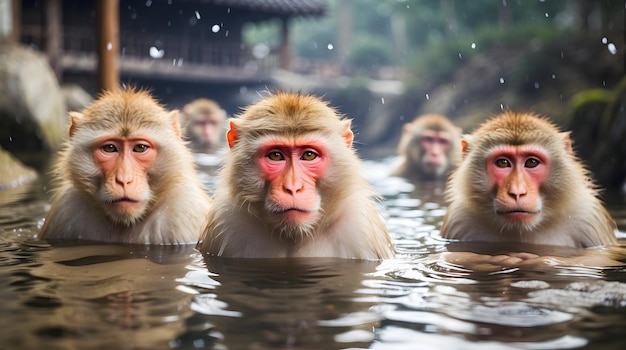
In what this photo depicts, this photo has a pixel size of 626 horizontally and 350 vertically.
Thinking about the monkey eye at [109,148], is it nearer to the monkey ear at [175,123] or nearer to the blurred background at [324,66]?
the monkey ear at [175,123]

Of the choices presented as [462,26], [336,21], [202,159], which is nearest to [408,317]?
[202,159]

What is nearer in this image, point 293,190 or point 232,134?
point 293,190

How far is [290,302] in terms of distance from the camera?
3.25 metres

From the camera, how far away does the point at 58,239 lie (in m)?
4.95

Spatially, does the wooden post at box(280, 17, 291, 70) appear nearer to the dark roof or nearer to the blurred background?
the blurred background

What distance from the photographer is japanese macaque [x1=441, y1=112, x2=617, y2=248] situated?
477cm

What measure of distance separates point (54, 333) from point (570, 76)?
16.4 m

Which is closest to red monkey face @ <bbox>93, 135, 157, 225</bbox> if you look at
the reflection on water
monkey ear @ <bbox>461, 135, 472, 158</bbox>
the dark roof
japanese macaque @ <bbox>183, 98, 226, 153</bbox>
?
the reflection on water

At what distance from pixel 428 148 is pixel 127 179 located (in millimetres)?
6539

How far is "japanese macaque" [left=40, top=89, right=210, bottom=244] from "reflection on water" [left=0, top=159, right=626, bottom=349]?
0.51 feet

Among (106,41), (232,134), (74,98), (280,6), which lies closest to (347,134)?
(232,134)

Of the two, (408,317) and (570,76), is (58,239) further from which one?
(570,76)

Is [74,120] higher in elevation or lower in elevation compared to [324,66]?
lower

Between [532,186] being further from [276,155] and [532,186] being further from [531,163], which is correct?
[276,155]
